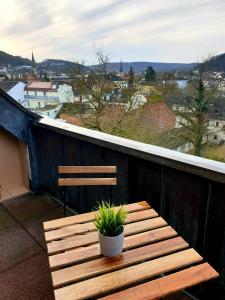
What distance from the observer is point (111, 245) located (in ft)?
4.47

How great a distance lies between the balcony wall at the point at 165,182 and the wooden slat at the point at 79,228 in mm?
300

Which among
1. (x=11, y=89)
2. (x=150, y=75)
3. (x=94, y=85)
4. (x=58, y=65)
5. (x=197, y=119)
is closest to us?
(x=11, y=89)

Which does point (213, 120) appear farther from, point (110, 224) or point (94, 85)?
point (110, 224)

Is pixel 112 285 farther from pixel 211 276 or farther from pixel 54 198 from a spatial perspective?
pixel 54 198

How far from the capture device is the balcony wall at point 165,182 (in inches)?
68.6

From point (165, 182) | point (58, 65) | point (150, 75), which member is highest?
point (58, 65)

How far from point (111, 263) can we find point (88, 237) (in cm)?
28

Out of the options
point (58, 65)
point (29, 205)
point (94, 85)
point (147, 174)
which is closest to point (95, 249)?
point (147, 174)

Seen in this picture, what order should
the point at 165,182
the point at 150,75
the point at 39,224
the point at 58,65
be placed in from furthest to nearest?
the point at 150,75, the point at 58,65, the point at 39,224, the point at 165,182

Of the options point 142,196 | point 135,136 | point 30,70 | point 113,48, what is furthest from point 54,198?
point 113,48

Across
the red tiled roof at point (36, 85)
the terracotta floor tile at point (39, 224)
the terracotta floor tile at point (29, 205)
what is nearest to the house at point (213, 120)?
the red tiled roof at point (36, 85)

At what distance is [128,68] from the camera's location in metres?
14.0

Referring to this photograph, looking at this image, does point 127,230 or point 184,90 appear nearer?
point 127,230

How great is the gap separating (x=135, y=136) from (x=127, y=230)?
13.3m
